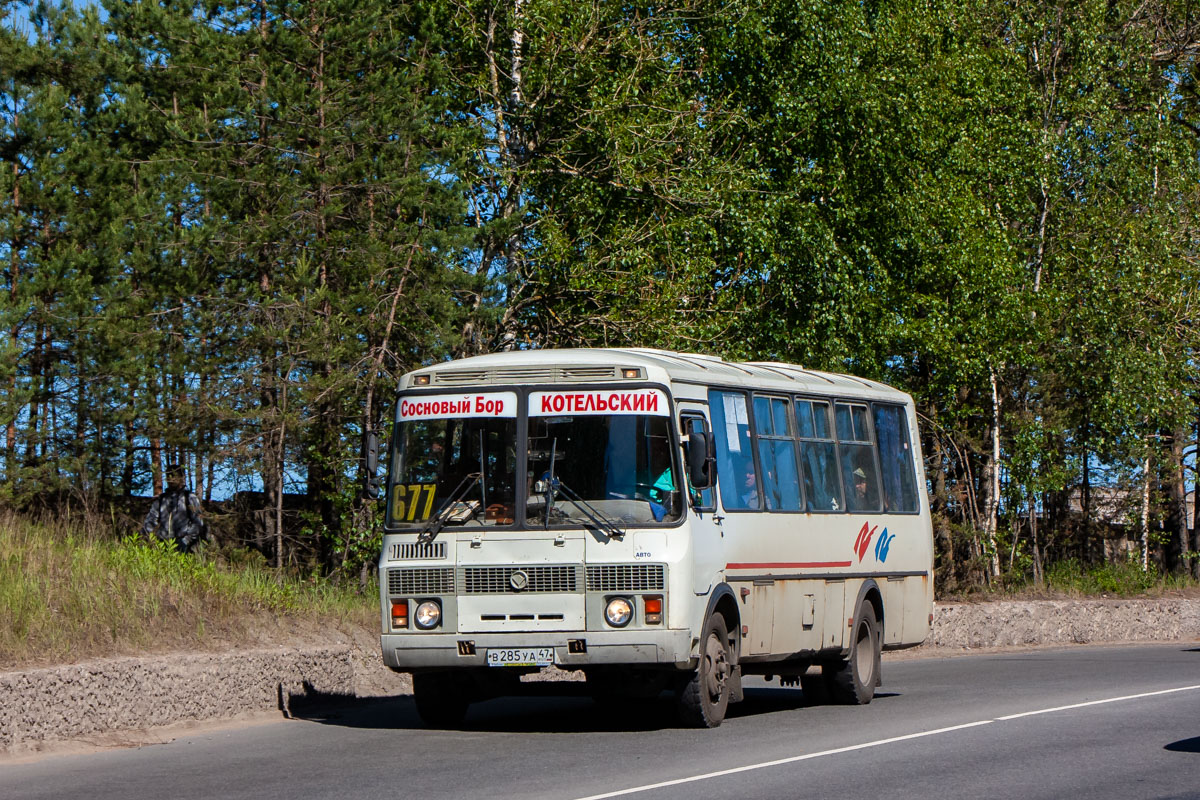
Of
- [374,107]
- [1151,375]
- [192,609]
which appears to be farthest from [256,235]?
[1151,375]

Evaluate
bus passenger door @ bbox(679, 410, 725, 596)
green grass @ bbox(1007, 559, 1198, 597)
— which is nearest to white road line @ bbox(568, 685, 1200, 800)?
bus passenger door @ bbox(679, 410, 725, 596)

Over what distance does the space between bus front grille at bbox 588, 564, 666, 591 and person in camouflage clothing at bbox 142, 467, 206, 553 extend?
7815 mm

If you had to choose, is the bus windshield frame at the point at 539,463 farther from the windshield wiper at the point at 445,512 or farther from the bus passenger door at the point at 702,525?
the bus passenger door at the point at 702,525

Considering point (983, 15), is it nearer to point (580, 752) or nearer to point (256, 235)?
point (256, 235)

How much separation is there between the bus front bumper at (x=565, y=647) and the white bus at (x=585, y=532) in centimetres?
1

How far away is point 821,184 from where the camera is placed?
1203 inches

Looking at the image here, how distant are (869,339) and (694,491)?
664 inches

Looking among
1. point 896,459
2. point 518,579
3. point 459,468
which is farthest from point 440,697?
point 896,459

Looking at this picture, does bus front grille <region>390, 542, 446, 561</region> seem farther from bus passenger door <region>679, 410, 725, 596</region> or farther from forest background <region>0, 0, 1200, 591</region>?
forest background <region>0, 0, 1200, 591</region>

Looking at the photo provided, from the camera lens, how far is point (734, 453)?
14648mm

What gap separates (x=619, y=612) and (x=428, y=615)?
1.59 metres

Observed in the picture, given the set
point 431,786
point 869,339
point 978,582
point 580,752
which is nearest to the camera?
point 431,786

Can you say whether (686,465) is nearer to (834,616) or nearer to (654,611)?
(654,611)

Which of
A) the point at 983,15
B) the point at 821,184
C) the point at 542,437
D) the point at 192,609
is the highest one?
the point at 983,15
